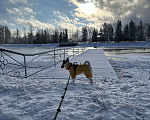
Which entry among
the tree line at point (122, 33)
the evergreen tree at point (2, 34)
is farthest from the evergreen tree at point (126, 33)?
the evergreen tree at point (2, 34)

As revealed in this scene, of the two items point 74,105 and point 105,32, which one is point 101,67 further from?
point 105,32

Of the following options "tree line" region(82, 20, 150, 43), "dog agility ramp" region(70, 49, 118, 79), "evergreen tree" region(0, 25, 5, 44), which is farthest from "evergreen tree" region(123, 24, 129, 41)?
"evergreen tree" region(0, 25, 5, 44)

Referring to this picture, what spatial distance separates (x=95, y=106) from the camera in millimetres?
2145

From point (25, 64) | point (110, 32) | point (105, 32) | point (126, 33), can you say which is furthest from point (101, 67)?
point (110, 32)

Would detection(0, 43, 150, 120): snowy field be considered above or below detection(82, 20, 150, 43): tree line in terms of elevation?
below

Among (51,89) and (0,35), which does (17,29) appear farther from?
(51,89)

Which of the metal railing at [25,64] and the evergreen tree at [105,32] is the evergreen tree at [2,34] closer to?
the evergreen tree at [105,32]

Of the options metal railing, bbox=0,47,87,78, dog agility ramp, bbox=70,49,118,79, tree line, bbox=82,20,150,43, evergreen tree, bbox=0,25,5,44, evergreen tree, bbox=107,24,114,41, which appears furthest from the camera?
evergreen tree, bbox=0,25,5,44

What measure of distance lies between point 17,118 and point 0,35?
89.7 m

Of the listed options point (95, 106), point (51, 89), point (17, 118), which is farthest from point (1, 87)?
point (95, 106)

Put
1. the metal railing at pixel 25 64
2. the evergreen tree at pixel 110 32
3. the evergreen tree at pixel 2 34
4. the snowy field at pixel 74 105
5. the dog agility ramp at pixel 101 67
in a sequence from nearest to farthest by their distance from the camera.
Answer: the snowy field at pixel 74 105, the metal railing at pixel 25 64, the dog agility ramp at pixel 101 67, the evergreen tree at pixel 110 32, the evergreen tree at pixel 2 34

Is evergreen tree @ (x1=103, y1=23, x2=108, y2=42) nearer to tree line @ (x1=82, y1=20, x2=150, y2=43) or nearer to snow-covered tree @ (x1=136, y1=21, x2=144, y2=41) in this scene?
tree line @ (x1=82, y1=20, x2=150, y2=43)

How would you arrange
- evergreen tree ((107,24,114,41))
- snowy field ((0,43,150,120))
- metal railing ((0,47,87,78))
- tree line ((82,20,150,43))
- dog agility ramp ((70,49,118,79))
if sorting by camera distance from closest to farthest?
snowy field ((0,43,150,120)) < metal railing ((0,47,87,78)) < dog agility ramp ((70,49,118,79)) < tree line ((82,20,150,43)) < evergreen tree ((107,24,114,41))

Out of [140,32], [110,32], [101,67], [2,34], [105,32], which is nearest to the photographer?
[101,67]
